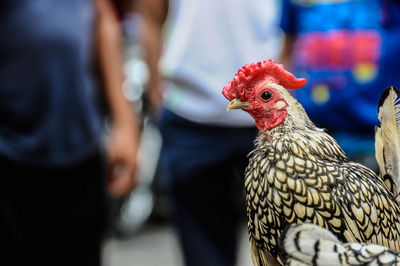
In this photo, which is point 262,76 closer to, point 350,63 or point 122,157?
point 350,63

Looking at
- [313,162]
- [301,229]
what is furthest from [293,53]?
[301,229]

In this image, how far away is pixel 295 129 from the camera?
4.54ft

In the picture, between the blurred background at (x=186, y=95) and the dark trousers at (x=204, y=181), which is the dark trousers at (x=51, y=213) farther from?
the dark trousers at (x=204, y=181)

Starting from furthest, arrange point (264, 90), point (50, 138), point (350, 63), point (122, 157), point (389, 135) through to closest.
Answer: point (122, 157) < point (50, 138) < point (350, 63) < point (389, 135) < point (264, 90)

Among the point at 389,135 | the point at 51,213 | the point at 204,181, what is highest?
the point at 204,181

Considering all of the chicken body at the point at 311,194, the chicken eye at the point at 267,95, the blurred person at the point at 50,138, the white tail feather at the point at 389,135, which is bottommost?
the chicken body at the point at 311,194

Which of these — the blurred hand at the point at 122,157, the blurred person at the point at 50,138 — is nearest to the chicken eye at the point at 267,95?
the blurred person at the point at 50,138

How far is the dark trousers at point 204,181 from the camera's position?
2785 millimetres

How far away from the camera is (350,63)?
8.42ft

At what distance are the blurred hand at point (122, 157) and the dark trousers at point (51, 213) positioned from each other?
102 mm

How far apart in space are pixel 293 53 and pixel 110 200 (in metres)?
3.21

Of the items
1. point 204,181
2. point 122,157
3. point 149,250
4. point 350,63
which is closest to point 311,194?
point 350,63

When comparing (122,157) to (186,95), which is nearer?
(186,95)

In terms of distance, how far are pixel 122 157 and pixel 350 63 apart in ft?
4.11
